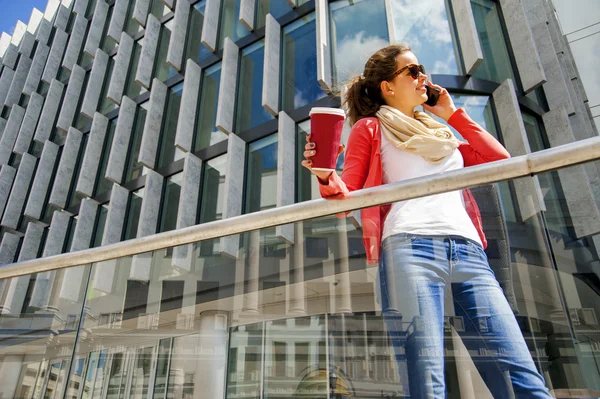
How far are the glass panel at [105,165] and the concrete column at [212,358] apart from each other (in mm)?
16999

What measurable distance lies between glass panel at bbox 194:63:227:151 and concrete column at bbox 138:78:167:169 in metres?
1.78

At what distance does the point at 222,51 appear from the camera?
1555 centimetres

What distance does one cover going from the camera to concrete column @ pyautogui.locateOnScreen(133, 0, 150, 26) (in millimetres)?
18547

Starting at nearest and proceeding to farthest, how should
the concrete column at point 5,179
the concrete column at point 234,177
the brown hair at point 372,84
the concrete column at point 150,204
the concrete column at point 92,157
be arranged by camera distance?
the brown hair at point 372,84 < the concrete column at point 234,177 < the concrete column at point 150,204 < the concrete column at point 92,157 < the concrete column at point 5,179

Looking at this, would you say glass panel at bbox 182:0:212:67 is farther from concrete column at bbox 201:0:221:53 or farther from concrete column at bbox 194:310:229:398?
concrete column at bbox 194:310:229:398

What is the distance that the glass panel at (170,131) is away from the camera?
15909mm

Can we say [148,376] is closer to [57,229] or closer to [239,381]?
[239,381]

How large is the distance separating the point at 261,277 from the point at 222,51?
14438 mm

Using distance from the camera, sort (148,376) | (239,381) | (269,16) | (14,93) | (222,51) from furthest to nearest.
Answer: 1. (14,93)
2. (222,51)
3. (269,16)
4. (148,376)
5. (239,381)

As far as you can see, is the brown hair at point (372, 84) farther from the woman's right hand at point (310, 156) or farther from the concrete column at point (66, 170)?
the concrete column at point (66, 170)

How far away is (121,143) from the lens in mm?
17141

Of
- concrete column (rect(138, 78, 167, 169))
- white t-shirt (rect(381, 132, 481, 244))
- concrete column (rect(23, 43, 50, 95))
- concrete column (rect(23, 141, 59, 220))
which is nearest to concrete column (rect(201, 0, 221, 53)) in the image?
concrete column (rect(138, 78, 167, 169))

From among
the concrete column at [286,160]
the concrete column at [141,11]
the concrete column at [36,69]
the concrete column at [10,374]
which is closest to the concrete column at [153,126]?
the concrete column at [141,11]

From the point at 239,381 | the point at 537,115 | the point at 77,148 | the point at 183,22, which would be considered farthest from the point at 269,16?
the point at 239,381
